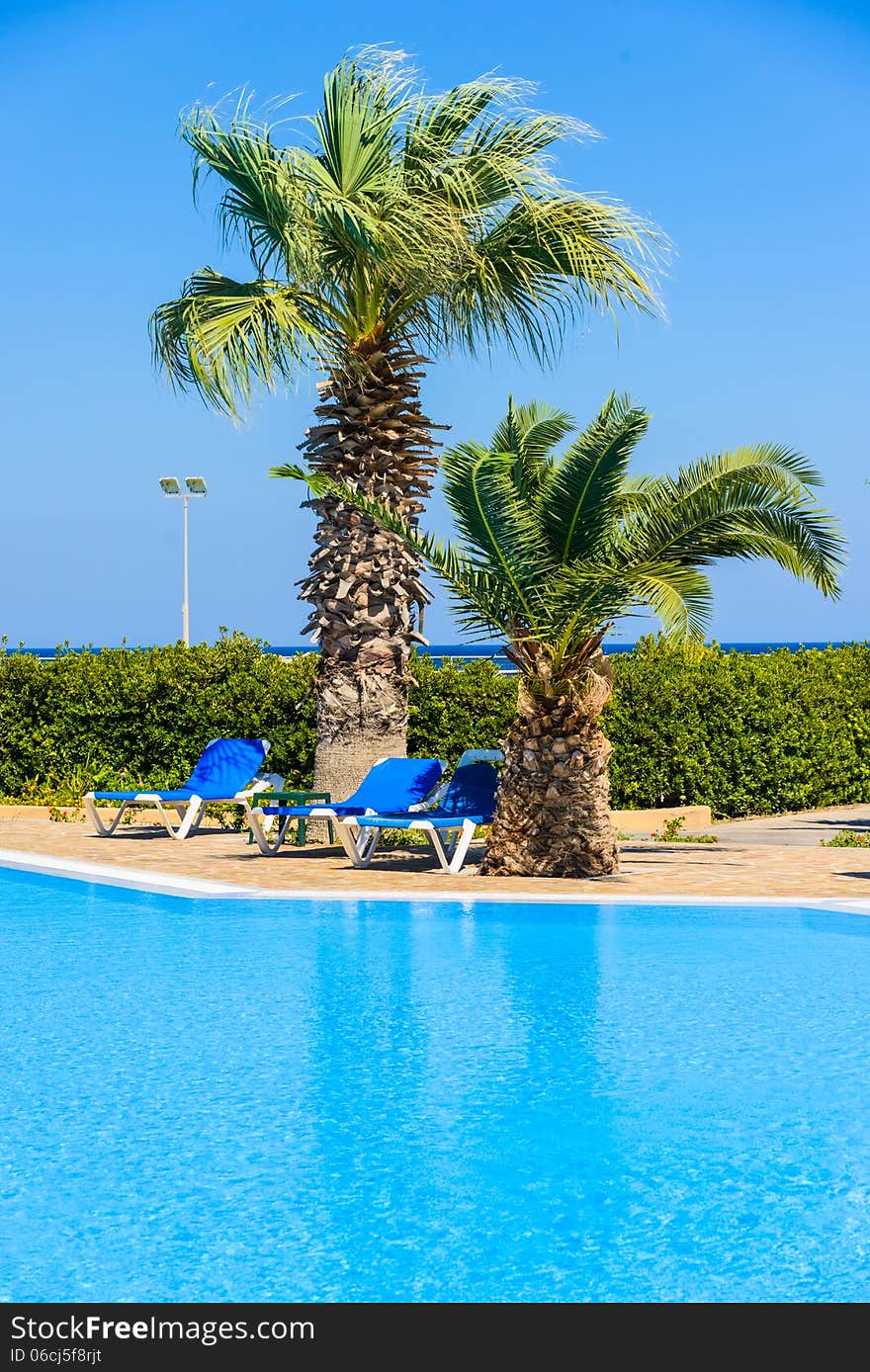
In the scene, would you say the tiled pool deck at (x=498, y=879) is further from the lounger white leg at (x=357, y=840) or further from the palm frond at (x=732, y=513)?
the palm frond at (x=732, y=513)

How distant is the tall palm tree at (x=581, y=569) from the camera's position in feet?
40.2

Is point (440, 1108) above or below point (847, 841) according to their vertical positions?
below

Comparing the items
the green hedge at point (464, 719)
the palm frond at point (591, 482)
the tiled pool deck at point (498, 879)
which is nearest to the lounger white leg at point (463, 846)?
the tiled pool deck at point (498, 879)

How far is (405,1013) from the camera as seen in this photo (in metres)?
8.30

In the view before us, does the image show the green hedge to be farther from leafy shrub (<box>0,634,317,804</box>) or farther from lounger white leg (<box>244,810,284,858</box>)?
lounger white leg (<box>244,810,284,858</box>)

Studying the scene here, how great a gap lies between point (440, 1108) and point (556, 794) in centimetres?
609

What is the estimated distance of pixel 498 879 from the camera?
493 inches

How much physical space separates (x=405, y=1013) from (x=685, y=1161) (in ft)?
9.02

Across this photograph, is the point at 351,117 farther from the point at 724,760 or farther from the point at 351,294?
the point at 724,760

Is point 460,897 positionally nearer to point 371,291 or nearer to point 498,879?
point 498,879

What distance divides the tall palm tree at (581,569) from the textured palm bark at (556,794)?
12 mm

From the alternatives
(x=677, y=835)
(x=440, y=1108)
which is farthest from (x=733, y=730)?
(x=440, y=1108)

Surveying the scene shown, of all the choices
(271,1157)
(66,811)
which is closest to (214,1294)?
(271,1157)

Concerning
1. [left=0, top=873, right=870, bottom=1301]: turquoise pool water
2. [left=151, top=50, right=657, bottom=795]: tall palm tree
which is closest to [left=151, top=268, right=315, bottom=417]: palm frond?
[left=151, top=50, right=657, bottom=795]: tall palm tree
